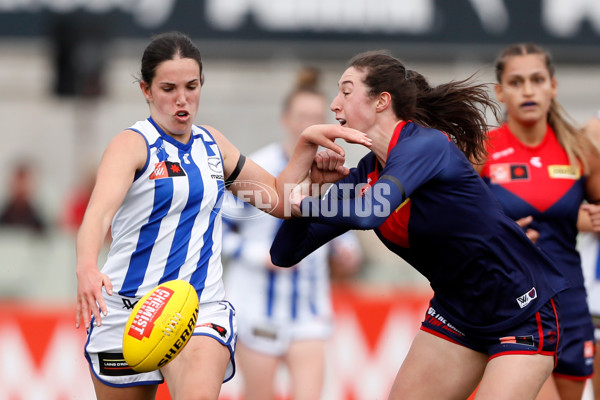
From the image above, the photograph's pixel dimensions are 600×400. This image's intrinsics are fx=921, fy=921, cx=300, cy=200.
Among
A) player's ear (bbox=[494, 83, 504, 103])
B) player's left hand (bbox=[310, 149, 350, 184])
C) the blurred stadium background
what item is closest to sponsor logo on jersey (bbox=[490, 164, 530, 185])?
player's ear (bbox=[494, 83, 504, 103])

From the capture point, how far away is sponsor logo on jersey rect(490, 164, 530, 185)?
18.7ft

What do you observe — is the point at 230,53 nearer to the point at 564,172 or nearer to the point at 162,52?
the point at 564,172

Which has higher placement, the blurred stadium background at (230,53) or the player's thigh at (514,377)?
the blurred stadium background at (230,53)

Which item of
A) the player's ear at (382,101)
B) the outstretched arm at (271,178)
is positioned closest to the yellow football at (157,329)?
the outstretched arm at (271,178)

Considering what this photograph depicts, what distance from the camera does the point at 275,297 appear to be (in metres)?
6.84

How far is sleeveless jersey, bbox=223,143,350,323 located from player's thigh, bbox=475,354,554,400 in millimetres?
2519

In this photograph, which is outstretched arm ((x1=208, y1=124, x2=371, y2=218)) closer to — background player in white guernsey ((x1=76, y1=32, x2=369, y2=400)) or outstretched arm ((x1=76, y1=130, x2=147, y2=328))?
background player in white guernsey ((x1=76, y1=32, x2=369, y2=400))

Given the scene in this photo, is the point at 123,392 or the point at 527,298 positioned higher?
the point at 527,298

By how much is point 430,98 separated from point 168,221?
1.48 metres

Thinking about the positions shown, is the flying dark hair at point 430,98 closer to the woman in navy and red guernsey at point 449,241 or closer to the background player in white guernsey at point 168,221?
the woman in navy and red guernsey at point 449,241

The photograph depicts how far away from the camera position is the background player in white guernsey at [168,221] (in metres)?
4.48

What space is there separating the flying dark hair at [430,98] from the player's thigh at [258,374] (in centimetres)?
253

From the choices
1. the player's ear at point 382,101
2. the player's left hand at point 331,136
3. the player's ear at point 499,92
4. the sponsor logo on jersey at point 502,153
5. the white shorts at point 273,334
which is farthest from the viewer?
the white shorts at point 273,334

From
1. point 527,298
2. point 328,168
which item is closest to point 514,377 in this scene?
point 527,298
